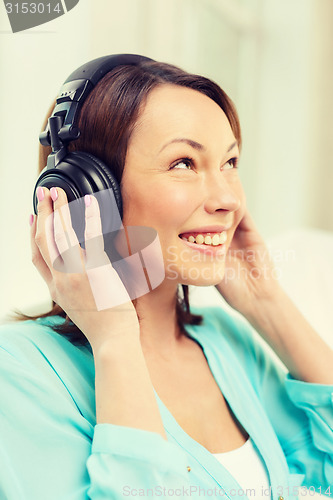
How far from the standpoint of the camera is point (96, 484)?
671 mm

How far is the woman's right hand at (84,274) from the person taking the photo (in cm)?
77

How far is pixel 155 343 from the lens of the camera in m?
1.03

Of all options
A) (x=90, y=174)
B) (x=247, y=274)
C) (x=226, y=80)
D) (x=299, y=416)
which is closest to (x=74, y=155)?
(x=90, y=174)

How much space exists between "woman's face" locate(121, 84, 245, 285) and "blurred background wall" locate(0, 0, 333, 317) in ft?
1.31

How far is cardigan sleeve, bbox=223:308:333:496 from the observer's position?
1.07m

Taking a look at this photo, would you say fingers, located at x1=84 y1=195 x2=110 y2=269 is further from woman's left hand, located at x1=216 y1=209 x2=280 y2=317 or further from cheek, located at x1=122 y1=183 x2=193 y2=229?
woman's left hand, located at x1=216 y1=209 x2=280 y2=317

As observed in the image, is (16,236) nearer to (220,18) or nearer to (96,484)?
(96,484)

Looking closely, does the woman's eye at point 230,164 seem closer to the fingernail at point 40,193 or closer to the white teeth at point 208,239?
the white teeth at point 208,239

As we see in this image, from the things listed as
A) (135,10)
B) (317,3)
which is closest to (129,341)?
(135,10)

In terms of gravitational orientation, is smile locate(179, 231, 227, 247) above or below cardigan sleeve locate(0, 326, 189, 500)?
above

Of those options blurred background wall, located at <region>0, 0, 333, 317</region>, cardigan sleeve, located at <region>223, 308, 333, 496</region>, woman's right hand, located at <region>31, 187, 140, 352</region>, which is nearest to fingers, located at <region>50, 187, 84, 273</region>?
woman's right hand, located at <region>31, 187, 140, 352</region>

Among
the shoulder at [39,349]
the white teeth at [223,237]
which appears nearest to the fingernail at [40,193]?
the shoulder at [39,349]

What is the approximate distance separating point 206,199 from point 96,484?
1.55 ft

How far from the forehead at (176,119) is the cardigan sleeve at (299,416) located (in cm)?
54
